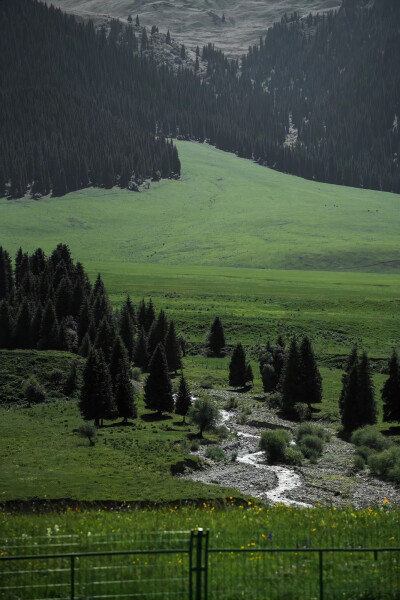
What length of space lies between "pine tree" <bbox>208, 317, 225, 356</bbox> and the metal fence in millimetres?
104662

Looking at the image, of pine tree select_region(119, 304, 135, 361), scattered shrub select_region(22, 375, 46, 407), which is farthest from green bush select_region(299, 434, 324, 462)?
pine tree select_region(119, 304, 135, 361)

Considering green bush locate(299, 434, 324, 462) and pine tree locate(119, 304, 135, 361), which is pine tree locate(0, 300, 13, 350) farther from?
green bush locate(299, 434, 324, 462)

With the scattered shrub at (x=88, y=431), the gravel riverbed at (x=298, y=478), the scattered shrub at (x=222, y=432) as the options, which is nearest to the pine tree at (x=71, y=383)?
the scattered shrub at (x=222, y=432)

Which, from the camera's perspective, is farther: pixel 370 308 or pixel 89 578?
pixel 370 308

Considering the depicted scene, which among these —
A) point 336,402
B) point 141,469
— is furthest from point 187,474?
point 336,402

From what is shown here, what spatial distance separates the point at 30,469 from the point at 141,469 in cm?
825

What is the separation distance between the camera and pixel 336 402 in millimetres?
90812

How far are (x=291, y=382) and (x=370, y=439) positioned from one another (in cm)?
2010

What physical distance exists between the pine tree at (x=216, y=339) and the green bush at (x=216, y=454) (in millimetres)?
58332

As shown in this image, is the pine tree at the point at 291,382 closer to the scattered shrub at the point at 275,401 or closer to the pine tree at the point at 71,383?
the scattered shrub at the point at 275,401

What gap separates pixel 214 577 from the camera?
1708cm

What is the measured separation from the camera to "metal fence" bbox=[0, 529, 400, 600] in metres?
16.4

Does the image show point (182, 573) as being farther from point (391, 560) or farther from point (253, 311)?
point (253, 311)

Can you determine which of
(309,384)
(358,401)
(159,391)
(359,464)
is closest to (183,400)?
(159,391)
